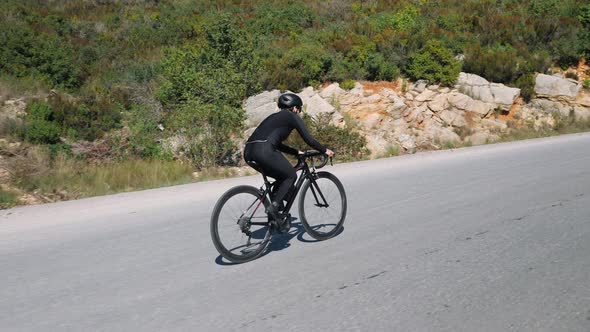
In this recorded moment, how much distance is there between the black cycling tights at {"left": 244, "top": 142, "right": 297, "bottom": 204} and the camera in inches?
216

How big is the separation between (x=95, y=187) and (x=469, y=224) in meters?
7.54

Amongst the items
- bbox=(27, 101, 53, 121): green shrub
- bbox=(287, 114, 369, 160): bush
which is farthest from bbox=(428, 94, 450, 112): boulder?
bbox=(27, 101, 53, 121): green shrub

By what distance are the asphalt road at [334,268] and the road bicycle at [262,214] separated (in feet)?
0.55

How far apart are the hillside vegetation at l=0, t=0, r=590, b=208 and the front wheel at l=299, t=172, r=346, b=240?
257 inches

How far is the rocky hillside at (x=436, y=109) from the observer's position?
1734cm

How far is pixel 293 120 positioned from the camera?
556 cm

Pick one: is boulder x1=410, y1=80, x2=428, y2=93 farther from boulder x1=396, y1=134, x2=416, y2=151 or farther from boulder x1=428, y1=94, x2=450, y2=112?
boulder x1=396, y1=134, x2=416, y2=151

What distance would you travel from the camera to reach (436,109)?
64.4 feet

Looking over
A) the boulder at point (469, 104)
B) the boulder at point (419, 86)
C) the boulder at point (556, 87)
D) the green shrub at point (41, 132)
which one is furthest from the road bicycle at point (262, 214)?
the boulder at point (556, 87)

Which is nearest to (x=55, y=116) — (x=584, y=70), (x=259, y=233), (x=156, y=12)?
(x=259, y=233)

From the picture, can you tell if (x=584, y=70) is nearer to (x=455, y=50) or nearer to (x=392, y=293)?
(x=455, y=50)

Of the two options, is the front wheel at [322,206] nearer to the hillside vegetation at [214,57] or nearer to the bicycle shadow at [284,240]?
the bicycle shadow at [284,240]

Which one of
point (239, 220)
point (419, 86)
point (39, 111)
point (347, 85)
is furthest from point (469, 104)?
point (239, 220)

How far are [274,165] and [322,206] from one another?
0.99 metres
